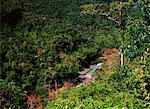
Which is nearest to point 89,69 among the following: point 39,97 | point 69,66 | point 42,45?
point 69,66

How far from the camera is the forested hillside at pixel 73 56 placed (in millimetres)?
7551

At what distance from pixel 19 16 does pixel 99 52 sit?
16.4m

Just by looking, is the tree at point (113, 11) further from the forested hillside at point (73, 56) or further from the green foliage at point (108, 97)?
the green foliage at point (108, 97)

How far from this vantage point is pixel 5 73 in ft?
134

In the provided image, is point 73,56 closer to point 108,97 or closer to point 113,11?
point 113,11

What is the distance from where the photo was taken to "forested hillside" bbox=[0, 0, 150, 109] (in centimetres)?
755

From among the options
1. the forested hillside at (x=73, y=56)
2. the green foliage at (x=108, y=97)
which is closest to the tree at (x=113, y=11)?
the forested hillside at (x=73, y=56)

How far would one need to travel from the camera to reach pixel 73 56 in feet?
162

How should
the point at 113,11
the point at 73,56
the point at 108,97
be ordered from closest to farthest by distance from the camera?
the point at 108,97, the point at 113,11, the point at 73,56

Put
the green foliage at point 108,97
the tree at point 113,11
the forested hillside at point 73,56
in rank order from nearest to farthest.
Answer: the green foliage at point 108,97
the forested hillside at point 73,56
the tree at point 113,11

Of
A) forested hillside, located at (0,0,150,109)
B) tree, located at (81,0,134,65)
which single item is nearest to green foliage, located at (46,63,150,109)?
forested hillside, located at (0,0,150,109)

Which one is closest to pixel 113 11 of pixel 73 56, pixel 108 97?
pixel 108 97

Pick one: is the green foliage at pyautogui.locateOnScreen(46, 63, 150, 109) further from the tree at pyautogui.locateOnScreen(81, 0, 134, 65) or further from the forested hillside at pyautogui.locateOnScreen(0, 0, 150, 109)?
Answer: the tree at pyautogui.locateOnScreen(81, 0, 134, 65)

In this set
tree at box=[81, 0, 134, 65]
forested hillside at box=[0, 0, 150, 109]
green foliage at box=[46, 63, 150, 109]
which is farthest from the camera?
tree at box=[81, 0, 134, 65]
